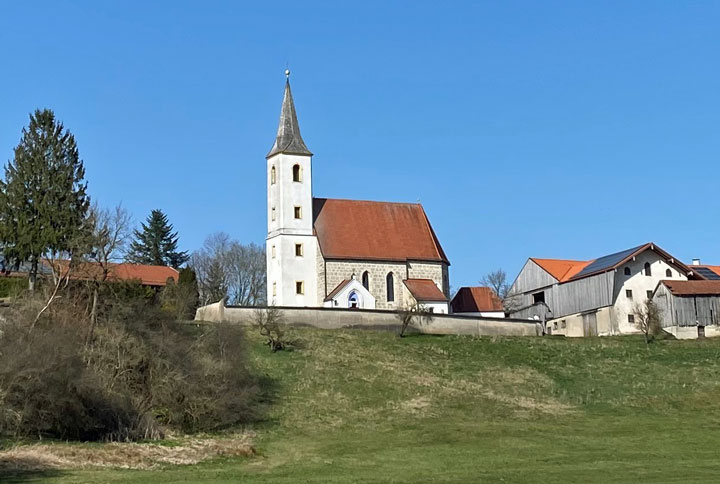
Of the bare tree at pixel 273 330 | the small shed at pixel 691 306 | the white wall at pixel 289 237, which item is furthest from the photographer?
the white wall at pixel 289 237

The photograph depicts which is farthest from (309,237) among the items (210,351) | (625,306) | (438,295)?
(210,351)

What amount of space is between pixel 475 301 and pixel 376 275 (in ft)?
27.8

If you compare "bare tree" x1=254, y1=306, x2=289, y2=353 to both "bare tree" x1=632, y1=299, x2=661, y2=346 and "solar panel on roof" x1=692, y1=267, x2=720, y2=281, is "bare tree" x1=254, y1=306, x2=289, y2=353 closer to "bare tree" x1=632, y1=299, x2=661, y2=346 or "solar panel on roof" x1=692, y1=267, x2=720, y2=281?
"bare tree" x1=632, y1=299, x2=661, y2=346

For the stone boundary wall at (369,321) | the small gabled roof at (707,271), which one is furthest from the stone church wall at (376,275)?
the small gabled roof at (707,271)

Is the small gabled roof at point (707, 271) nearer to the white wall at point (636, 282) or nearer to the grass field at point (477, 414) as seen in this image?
the white wall at point (636, 282)

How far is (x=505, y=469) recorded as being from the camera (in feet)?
88.1

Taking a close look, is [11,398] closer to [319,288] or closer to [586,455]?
[586,455]

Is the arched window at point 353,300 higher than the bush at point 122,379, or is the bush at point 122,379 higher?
the arched window at point 353,300

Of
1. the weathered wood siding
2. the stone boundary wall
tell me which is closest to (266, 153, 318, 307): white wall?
the stone boundary wall

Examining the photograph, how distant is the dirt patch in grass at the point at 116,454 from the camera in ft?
87.0

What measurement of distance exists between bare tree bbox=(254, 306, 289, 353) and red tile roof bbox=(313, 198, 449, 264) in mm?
12489

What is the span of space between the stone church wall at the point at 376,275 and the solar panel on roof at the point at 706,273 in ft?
62.9

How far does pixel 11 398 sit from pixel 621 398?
2487 cm

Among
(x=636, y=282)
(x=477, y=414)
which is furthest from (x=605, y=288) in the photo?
(x=477, y=414)
